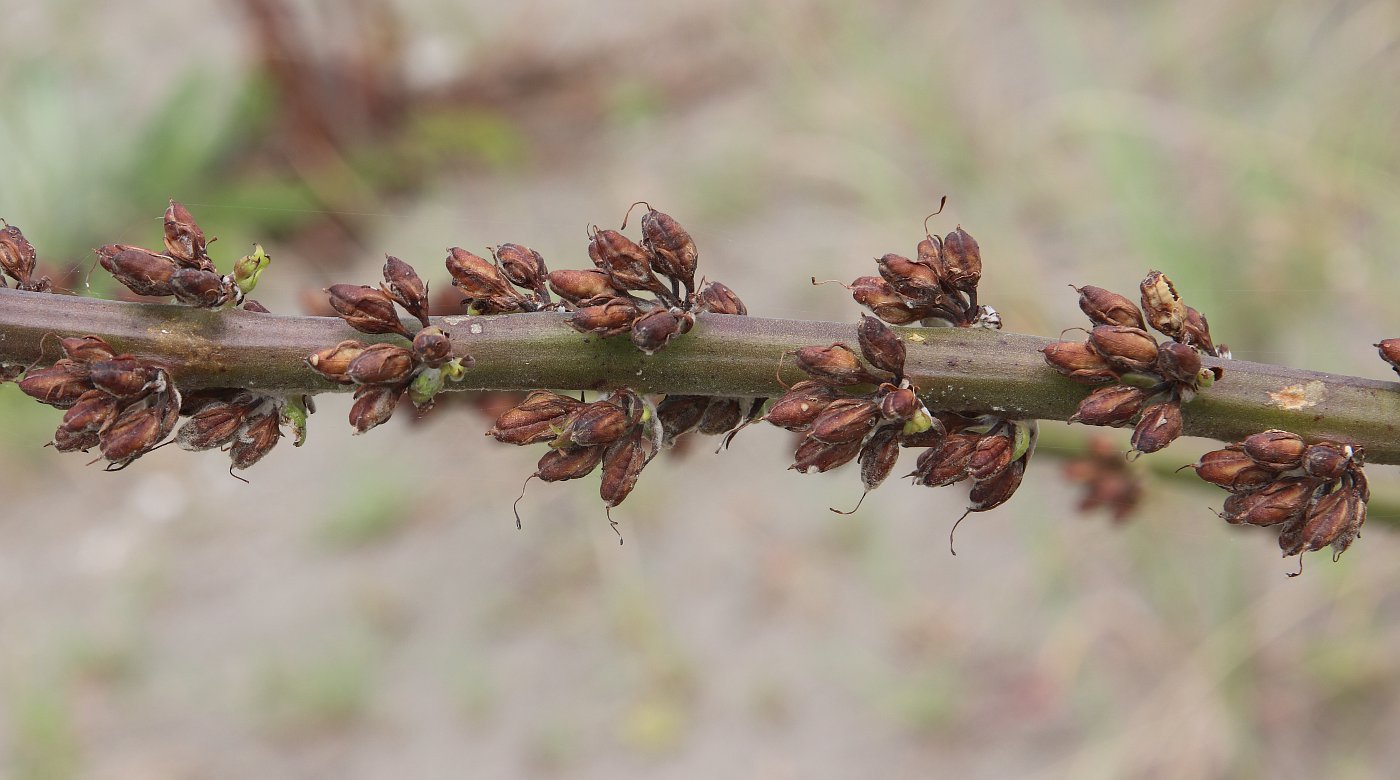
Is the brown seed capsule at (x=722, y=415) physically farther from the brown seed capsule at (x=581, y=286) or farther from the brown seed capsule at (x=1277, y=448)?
the brown seed capsule at (x=1277, y=448)

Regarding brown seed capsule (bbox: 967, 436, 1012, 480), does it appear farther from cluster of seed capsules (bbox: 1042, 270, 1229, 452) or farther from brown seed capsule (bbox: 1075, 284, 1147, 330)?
brown seed capsule (bbox: 1075, 284, 1147, 330)

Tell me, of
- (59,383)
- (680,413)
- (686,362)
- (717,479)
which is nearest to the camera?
(59,383)

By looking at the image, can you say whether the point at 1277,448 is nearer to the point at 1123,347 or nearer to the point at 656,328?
the point at 1123,347

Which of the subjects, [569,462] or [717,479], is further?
[717,479]

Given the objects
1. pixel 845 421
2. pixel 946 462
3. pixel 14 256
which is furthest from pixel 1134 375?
pixel 14 256

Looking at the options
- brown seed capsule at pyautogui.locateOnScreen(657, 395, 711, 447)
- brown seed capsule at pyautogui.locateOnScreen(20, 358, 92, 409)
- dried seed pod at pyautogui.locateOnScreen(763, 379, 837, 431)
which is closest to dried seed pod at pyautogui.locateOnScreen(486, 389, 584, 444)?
brown seed capsule at pyautogui.locateOnScreen(657, 395, 711, 447)

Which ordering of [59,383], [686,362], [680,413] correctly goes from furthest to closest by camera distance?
[680,413], [686,362], [59,383]

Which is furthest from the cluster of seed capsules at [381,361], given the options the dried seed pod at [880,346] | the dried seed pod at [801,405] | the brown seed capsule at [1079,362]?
the brown seed capsule at [1079,362]

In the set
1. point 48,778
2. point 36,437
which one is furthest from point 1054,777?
point 36,437
